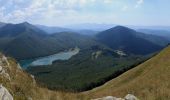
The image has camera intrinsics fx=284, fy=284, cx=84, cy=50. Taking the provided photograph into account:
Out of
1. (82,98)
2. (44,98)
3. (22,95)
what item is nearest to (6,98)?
(22,95)

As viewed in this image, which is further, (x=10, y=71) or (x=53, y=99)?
(x=10, y=71)

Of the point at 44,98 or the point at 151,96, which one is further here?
the point at 151,96

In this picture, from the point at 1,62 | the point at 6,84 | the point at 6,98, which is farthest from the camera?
the point at 1,62

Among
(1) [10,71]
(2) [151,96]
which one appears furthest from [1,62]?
(2) [151,96]

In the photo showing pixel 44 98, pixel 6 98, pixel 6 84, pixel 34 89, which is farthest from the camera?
pixel 34 89

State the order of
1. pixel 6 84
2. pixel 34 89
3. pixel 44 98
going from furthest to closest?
pixel 34 89, pixel 44 98, pixel 6 84

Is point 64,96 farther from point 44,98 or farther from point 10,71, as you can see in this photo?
point 10,71

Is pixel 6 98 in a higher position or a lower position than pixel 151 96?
higher

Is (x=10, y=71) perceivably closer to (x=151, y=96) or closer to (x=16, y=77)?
(x=16, y=77)

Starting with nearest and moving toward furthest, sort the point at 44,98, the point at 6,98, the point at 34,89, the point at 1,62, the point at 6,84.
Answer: the point at 6,98 → the point at 6,84 → the point at 44,98 → the point at 34,89 → the point at 1,62
